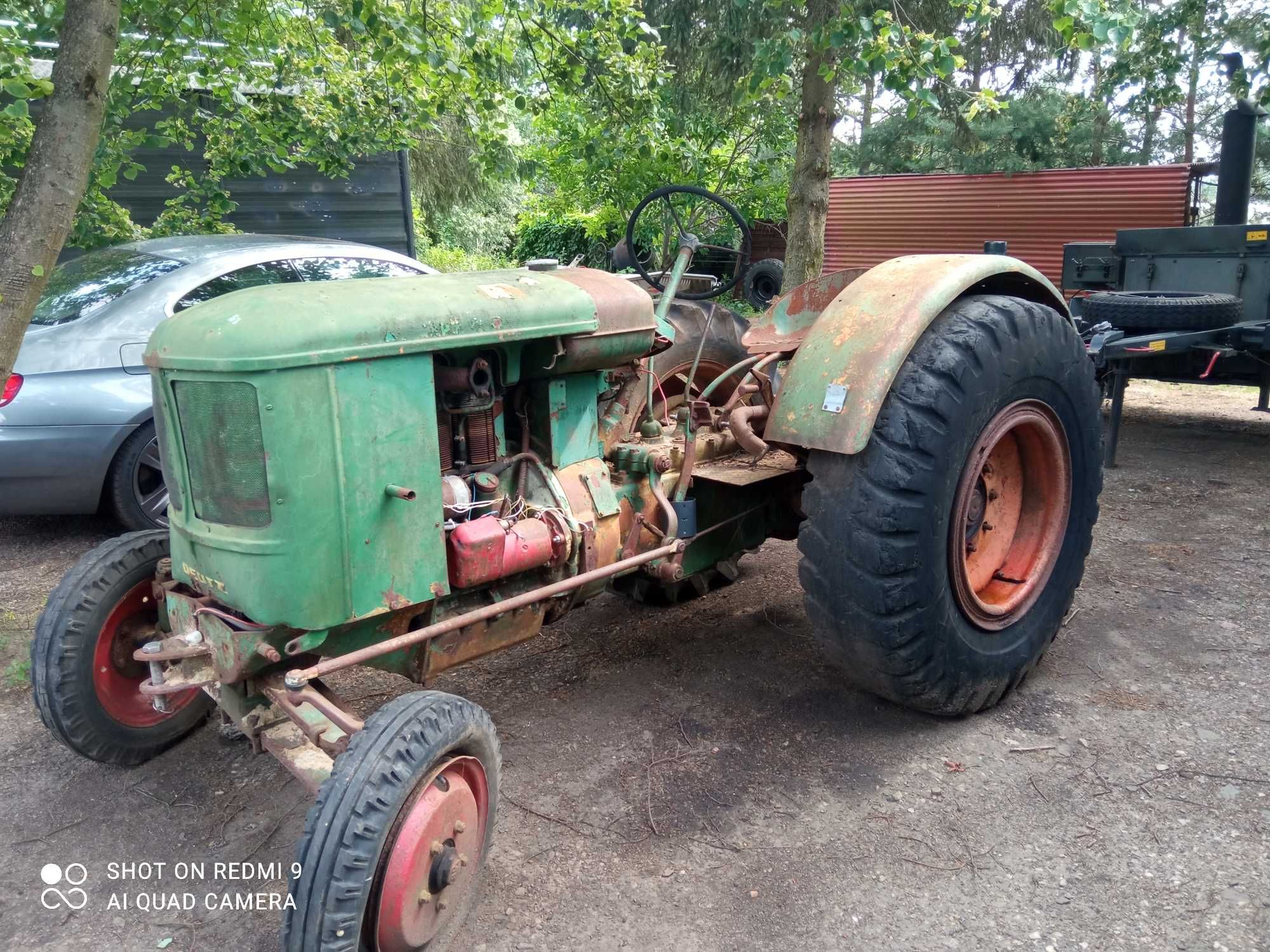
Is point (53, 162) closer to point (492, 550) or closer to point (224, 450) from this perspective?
point (224, 450)

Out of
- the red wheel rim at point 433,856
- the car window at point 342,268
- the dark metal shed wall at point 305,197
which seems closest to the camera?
the red wheel rim at point 433,856

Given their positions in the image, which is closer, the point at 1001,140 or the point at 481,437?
the point at 481,437

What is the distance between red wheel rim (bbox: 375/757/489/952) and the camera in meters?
1.88

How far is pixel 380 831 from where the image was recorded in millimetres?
1823

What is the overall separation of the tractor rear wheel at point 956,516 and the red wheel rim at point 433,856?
3.72 ft

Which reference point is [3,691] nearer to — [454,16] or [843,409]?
[843,409]

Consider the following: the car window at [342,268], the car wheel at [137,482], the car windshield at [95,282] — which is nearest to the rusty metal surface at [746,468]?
the car window at [342,268]

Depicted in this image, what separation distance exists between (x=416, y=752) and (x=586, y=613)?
2.04 metres

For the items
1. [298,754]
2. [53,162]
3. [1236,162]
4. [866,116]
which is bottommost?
[298,754]

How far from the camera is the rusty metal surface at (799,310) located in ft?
11.3

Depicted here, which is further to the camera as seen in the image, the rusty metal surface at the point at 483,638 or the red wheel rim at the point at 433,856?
the rusty metal surface at the point at 483,638

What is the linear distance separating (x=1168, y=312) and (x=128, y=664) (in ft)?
19.9

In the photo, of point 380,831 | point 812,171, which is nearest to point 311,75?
point 812,171

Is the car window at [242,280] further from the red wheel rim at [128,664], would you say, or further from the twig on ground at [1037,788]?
the twig on ground at [1037,788]
